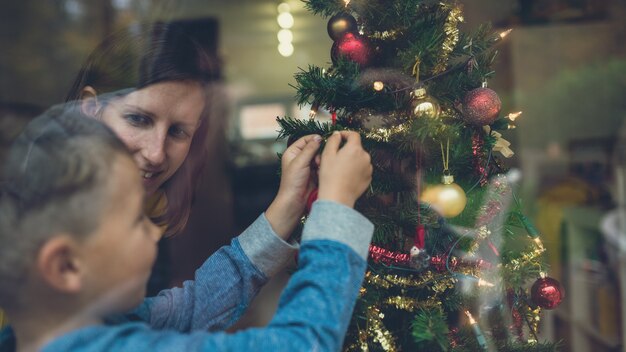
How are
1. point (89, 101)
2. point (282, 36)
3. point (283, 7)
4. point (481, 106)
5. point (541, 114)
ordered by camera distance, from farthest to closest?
point (282, 36)
point (283, 7)
point (541, 114)
point (89, 101)
point (481, 106)

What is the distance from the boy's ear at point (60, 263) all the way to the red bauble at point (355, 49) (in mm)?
553

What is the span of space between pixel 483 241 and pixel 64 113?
76 cm

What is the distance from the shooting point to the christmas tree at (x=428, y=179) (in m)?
1.04

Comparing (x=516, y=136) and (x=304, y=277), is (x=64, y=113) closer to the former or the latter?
(x=304, y=277)

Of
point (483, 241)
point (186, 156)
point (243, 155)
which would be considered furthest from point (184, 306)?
point (243, 155)

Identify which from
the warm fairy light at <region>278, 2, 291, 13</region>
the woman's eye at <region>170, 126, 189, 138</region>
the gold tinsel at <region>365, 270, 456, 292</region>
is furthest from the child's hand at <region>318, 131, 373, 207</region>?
the warm fairy light at <region>278, 2, 291, 13</region>

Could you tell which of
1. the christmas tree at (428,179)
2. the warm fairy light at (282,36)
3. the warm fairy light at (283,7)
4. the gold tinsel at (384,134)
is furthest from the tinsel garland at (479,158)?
the warm fairy light at (282,36)

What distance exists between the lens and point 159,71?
4.07ft

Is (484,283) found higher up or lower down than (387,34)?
lower down

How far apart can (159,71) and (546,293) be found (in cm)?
88

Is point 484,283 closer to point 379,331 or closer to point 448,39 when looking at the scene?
point 379,331

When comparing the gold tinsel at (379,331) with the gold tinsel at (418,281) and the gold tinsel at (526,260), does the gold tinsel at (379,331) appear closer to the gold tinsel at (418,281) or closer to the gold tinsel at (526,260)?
the gold tinsel at (418,281)

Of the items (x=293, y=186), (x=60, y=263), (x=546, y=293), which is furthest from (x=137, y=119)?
(x=546, y=293)

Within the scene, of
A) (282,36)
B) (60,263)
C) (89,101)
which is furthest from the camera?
(282,36)
